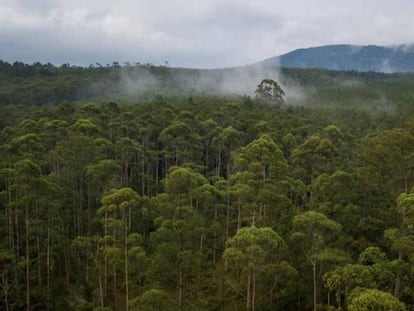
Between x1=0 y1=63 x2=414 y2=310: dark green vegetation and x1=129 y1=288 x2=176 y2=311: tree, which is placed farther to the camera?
x1=0 y1=63 x2=414 y2=310: dark green vegetation

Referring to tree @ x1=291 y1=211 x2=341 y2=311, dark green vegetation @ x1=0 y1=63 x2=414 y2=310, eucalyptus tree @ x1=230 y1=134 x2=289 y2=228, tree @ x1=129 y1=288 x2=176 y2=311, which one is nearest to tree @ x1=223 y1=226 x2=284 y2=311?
dark green vegetation @ x1=0 y1=63 x2=414 y2=310

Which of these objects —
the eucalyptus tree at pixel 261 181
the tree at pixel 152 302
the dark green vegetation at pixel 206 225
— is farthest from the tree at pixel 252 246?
the eucalyptus tree at pixel 261 181

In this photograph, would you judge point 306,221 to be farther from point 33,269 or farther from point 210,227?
point 33,269

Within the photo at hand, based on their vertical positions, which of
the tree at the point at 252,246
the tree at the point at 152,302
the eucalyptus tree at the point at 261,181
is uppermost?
the eucalyptus tree at the point at 261,181

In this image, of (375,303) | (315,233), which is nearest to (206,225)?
(315,233)

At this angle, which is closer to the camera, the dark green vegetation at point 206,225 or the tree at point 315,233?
the dark green vegetation at point 206,225

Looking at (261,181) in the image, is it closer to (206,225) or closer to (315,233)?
(206,225)

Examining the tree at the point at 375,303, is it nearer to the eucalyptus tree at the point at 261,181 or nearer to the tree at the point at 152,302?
the tree at the point at 152,302

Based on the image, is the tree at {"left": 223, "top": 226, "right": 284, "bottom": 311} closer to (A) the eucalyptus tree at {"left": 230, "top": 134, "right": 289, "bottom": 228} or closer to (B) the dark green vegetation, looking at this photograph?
(B) the dark green vegetation

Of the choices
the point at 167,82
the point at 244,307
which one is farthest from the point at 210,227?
the point at 167,82
